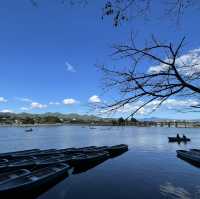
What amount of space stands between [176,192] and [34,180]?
9.72 m

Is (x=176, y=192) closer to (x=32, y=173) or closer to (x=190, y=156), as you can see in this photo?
(x=32, y=173)

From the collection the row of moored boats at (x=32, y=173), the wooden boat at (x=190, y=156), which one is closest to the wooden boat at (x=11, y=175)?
the row of moored boats at (x=32, y=173)

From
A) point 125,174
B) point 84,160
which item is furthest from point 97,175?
point 84,160

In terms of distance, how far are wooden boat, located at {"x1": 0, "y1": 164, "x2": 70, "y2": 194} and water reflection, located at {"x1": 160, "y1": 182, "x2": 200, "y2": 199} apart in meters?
7.96

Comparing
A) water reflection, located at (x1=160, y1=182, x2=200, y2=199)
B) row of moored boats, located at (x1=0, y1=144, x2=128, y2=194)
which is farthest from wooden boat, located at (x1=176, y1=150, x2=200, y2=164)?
water reflection, located at (x1=160, y1=182, x2=200, y2=199)

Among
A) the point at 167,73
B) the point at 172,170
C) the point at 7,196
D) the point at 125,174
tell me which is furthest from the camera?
the point at 172,170

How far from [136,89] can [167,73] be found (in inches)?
29.8

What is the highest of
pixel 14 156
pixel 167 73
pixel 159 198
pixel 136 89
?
pixel 167 73

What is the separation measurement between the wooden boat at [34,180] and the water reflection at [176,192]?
7.96m

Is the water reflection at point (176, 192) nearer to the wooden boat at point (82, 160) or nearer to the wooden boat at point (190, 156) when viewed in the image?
the wooden boat at point (82, 160)

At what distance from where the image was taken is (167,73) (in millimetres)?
6098

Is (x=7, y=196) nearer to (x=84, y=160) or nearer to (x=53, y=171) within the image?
(x=53, y=171)

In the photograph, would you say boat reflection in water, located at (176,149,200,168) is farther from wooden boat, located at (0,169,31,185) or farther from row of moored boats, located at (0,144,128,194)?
wooden boat, located at (0,169,31,185)

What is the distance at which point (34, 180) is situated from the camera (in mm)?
18500
